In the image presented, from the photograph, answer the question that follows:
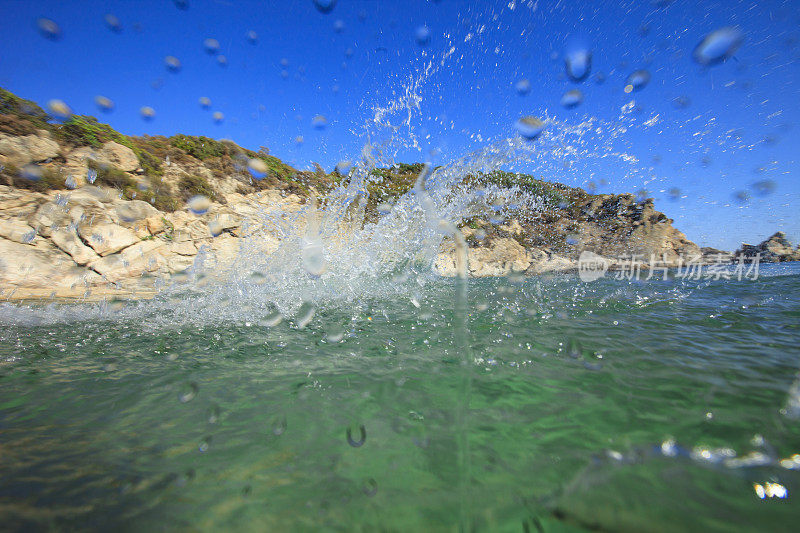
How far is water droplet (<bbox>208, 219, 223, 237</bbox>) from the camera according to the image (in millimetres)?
15766

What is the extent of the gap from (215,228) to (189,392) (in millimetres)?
16349

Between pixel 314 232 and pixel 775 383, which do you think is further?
pixel 314 232

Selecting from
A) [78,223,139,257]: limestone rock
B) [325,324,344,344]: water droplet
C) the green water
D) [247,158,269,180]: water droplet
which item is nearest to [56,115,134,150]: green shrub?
[78,223,139,257]: limestone rock

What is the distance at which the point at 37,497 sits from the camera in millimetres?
1241

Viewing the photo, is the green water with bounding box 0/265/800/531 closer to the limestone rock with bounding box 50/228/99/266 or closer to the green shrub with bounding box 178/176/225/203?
the limestone rock with bounding box 50/228/99/266

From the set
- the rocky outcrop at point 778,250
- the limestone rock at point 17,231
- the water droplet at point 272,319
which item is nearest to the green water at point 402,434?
the water droplet at point 272,319

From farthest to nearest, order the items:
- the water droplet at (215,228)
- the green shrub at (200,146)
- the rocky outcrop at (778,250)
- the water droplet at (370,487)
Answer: the rocky outcrop at (778,250) → the green shrub at (200,146) → the water droplet at (215,228) → the water droplet at (370,487)

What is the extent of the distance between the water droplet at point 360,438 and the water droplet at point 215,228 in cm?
1717

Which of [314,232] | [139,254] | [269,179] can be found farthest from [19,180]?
[314,232]

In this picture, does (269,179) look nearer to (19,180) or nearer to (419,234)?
(19,180)

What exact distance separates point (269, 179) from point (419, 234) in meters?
15.6

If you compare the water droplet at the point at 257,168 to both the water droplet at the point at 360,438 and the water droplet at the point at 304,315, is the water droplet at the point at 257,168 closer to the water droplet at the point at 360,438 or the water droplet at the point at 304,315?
the water droplet at the point at 304,315

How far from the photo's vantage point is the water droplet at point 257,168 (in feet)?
63.7

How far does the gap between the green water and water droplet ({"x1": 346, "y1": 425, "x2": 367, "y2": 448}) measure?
0.02m
